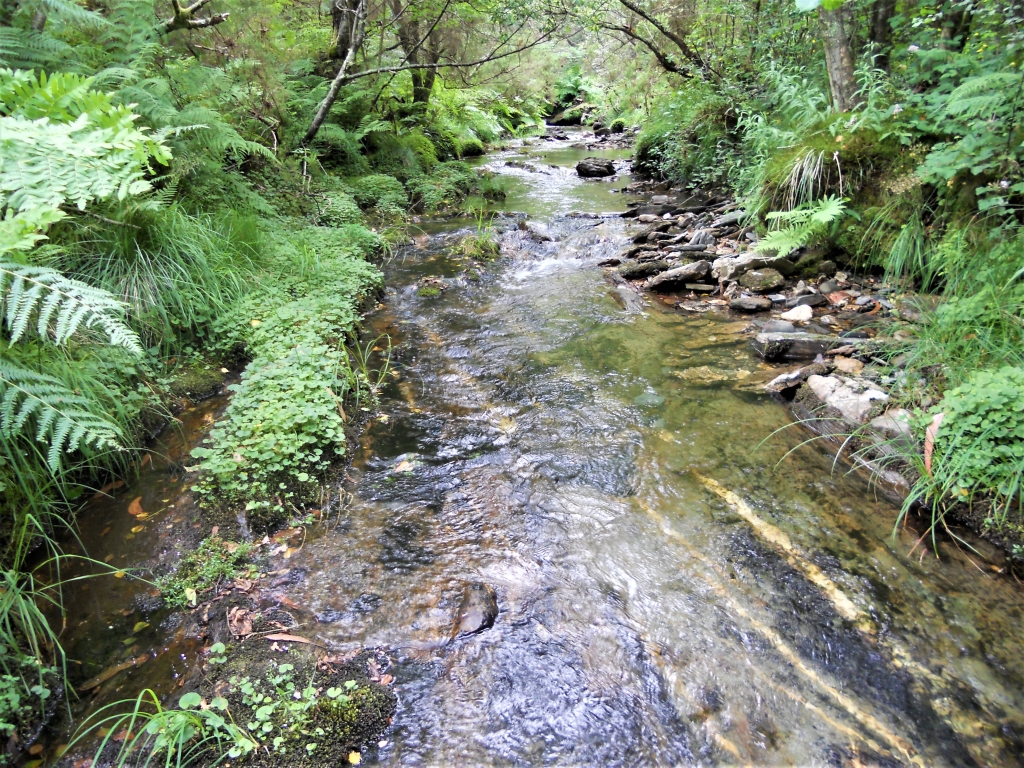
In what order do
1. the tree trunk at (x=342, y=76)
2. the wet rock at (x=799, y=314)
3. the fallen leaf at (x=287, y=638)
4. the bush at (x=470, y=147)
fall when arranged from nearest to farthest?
the fallen leaf at (x=287, y=638)
the wet rock at (x=799, y=314)
the tree trunk at (x=342, y=76)
the bush at (x=470, y=147)

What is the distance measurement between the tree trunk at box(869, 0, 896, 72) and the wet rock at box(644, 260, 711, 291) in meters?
3.17

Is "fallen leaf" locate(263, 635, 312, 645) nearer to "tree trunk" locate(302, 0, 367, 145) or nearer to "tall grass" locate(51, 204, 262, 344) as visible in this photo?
"tall grass" locate(51, 204, 262, 344)

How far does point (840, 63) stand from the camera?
647cm

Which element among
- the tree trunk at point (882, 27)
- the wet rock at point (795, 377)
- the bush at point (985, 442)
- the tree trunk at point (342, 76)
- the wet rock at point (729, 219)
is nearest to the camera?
the bush at point (985, 442)

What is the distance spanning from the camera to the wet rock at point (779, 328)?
17.3 feet

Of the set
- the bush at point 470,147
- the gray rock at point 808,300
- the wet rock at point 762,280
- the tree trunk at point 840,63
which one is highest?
the tree trunk at point 840,63

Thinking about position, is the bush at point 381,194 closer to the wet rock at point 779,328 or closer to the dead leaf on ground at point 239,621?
the wet rock at point 779,328

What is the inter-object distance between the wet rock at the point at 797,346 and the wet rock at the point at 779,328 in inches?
7.4

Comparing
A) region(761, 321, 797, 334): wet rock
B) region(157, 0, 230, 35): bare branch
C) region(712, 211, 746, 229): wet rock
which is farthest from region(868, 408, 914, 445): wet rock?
region(157, 0, 230, 35): bare branch

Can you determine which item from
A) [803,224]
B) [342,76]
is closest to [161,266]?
[342,76]

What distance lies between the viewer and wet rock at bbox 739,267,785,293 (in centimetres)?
627

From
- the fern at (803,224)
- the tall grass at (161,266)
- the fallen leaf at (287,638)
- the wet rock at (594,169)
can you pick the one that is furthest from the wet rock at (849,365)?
the wet rock at (594,169)

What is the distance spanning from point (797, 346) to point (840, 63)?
4.13 meters

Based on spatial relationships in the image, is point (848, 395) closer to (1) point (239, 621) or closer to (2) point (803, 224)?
(2) point (803, 224)
